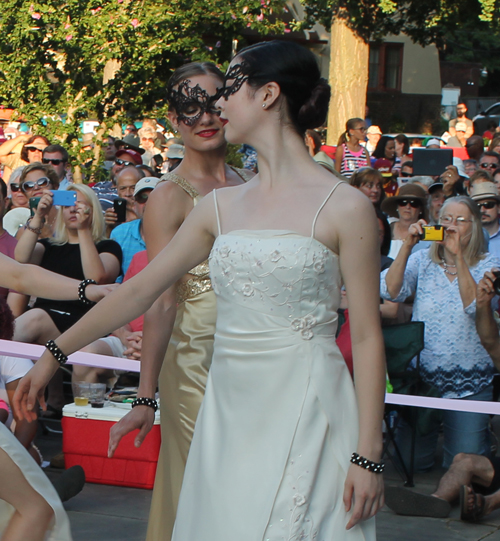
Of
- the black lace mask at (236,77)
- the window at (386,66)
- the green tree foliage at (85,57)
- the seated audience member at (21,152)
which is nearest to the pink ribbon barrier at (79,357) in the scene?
the black lace mask at (236,77)

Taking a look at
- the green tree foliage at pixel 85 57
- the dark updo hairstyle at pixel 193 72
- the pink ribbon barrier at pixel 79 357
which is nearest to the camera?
the dark updo hairstyle at pixel 193 72

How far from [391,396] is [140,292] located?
131 inches

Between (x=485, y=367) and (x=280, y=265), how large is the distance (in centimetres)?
392

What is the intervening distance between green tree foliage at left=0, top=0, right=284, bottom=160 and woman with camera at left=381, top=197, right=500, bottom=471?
9622mm

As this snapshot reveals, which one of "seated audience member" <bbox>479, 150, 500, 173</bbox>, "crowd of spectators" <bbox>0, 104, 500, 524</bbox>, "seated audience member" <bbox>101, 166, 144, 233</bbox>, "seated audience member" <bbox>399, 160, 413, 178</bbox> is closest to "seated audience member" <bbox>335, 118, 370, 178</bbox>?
"seated audience member" <bbox>399, 160, 413, 178</bbox>

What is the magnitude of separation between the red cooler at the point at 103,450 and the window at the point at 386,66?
34.7m

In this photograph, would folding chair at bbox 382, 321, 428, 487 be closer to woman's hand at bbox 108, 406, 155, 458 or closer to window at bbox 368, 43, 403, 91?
woman's hand at bbox 108, 406, 155, 458

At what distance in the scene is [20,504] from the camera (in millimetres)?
2750

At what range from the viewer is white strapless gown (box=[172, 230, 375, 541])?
2283mm

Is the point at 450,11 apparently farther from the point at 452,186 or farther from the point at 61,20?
the point at 452,186

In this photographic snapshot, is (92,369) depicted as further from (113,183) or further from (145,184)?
(113,183)

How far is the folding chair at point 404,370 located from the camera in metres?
5.72

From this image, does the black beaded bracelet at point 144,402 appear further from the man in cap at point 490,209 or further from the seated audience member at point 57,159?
the seated audience member at point 57,159

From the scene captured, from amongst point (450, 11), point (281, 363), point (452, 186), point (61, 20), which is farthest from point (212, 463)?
point (450, 11)
